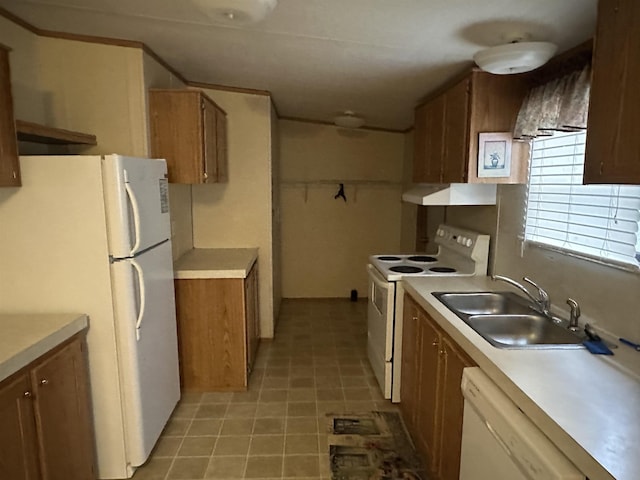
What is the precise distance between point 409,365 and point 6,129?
2438 millimetres

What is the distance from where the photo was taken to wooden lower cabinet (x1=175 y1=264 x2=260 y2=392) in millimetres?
2963

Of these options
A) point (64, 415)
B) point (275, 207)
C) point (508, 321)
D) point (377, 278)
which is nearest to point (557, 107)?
point (508, 321)

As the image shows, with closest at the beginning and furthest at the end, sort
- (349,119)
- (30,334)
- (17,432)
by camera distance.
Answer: (17,432) < (30,334) < (349,119)

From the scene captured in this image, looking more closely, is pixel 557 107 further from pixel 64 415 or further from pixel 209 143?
pixel 64 415

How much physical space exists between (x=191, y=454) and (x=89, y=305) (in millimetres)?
1059

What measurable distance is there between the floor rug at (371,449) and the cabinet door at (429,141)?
1663 millimetres

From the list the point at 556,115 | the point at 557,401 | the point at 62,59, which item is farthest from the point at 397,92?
the point at 557,401

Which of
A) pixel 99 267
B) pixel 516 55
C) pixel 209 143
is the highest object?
pixel 516 55

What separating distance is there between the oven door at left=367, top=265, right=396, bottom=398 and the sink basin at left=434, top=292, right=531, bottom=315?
0.49m

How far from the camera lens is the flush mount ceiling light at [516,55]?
68.4 inches

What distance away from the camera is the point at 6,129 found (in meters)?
1.74

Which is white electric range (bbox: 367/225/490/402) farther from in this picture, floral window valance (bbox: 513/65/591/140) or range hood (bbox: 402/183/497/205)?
floral window valance (bbox: 513/65/591/140)

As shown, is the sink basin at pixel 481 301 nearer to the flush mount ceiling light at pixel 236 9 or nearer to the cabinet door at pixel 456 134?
the cabinet door at pixel 456 134

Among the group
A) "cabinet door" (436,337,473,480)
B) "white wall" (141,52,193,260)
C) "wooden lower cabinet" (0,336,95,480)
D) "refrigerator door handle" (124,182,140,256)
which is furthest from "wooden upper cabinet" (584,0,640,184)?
"white wall" (141,52,193,260)
